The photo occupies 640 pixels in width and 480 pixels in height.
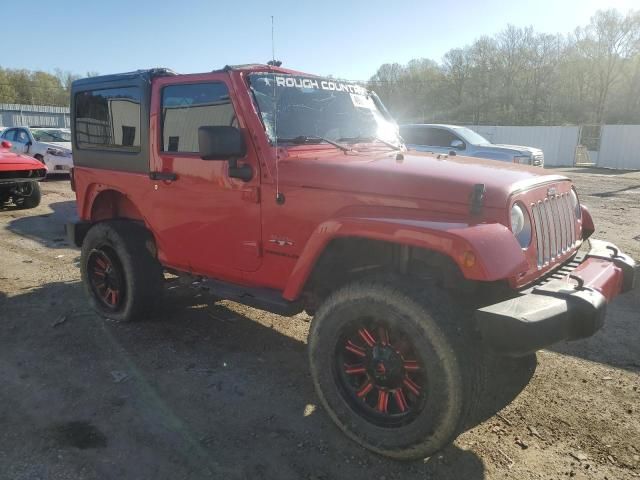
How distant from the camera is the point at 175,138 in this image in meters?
3.76

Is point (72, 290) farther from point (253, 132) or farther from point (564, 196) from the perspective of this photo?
point (564, 196)

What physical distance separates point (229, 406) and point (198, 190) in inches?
58.4

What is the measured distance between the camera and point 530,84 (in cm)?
4772

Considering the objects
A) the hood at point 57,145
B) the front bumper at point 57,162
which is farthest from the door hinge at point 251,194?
the hood at point 57,145

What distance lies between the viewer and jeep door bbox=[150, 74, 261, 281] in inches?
132

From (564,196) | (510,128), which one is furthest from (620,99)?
(564,196)

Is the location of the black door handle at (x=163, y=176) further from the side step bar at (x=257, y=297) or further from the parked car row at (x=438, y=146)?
the parked car row at (x=438, y=146)

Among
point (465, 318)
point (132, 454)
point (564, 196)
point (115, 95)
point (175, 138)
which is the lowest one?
point (132, 454)

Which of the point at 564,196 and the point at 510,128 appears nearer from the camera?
the point at 564,196

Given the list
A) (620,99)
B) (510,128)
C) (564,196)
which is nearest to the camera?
(564,196)

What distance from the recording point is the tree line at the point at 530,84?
142 feet

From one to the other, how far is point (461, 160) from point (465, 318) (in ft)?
4.57

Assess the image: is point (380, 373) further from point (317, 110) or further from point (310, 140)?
point (317, 110)

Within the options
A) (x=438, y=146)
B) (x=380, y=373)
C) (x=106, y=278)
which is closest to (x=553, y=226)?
→ (x=380, y=373)
